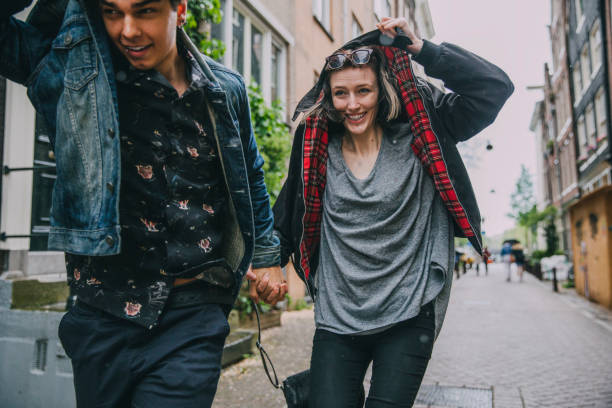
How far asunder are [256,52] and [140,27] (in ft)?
34.9

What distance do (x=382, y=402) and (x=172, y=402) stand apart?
0.83 metres

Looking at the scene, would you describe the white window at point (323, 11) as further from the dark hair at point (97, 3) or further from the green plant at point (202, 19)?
the dark hair at point (97, 3)

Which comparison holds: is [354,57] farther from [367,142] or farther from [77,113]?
[77,113]

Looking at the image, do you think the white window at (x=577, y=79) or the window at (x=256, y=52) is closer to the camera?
the window at (x=256, y=52)

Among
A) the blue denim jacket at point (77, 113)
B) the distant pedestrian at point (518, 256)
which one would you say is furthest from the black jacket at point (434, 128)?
the distant pedestrian at point (518, 256)

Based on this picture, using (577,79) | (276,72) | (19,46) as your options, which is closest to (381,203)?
(19,46)

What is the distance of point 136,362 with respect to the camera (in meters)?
1.70

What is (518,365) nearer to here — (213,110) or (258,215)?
(258,215)

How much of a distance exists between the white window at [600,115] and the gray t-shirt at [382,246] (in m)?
24.0

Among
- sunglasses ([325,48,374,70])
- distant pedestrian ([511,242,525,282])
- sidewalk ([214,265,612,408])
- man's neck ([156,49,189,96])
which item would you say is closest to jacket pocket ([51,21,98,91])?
man's neck ([156,49,189,96])

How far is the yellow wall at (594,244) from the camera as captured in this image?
12031mm

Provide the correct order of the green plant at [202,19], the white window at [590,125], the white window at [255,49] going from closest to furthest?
the green plant at [202,19]
the white window at [255,49]
the white window at [590,125]

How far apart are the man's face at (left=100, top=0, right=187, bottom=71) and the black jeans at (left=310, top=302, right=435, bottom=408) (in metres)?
1.28

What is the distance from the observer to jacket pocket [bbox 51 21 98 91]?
1.69 meters
